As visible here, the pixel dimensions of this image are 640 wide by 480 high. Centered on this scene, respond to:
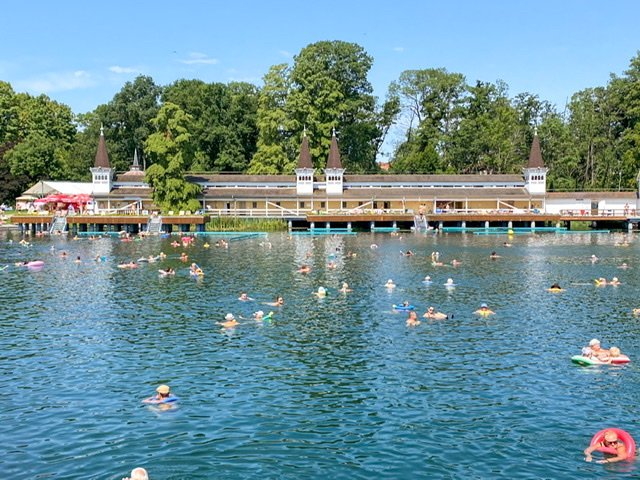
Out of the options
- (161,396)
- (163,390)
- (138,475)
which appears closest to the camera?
(138,475)

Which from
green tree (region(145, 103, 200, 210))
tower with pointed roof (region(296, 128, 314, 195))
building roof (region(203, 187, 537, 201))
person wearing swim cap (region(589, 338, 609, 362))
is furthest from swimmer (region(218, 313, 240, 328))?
tower with pointed roof (region(296, 128, 314, 195))

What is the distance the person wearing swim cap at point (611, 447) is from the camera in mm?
18266

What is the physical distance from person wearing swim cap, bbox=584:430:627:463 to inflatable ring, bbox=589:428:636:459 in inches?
2.2

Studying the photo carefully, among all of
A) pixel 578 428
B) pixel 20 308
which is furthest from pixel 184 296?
pixel 578 428

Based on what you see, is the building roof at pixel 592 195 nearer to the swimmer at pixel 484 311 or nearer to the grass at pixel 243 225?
the grass at pixel 243 225

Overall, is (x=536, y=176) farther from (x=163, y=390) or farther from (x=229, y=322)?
(x=163, y=390)

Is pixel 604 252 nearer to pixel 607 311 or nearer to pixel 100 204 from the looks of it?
pixel 607 311

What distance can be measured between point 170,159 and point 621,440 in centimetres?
8027

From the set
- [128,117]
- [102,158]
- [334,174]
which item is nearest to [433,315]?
[334,174]

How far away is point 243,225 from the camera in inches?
3644

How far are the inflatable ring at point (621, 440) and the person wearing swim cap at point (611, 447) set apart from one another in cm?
5

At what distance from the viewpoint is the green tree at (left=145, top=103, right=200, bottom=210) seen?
302 ft

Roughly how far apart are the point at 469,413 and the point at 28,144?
112 m

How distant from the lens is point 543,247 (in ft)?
232
